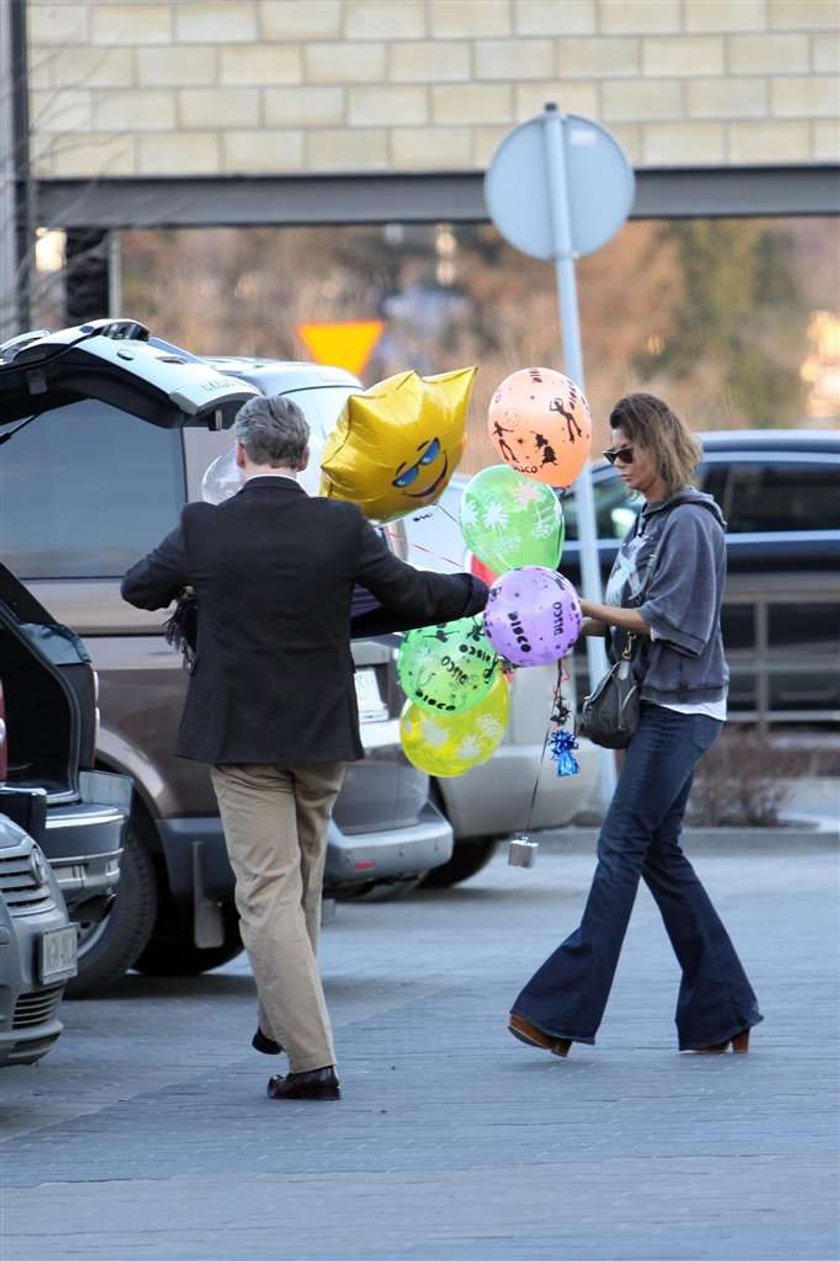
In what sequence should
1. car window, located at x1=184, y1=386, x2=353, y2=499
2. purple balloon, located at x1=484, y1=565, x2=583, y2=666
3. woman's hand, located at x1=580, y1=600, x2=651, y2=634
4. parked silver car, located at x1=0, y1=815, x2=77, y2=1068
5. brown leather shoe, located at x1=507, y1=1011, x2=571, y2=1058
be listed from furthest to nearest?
car window, located at x1=184, y1=386, x2=353, y2=499
brown leather shoe, located at x1=507, y1=1011, x2=571, y2=1058
woman's hand, located at x1=580, y1=600, x2=651, y2=634
purple balloon, located at x1=484, y1=565, x2=583, y2=666
parked silver car, located at x1=0, y1=815, x2=77, y2=1068

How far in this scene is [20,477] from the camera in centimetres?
916

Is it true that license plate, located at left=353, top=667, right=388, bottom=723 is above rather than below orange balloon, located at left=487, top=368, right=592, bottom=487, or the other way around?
below

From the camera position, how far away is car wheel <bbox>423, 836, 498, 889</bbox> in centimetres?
1270

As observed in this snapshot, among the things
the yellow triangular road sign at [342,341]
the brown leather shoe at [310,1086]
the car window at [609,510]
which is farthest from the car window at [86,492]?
the car window at [609,510]

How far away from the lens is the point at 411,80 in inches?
640

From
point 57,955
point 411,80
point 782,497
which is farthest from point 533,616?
point 782,497

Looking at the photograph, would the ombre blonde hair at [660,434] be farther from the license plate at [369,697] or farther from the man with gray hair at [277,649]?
the license plate at [369,697]

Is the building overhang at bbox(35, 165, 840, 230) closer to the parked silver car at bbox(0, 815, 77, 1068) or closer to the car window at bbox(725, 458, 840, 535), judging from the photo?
the car window at bbox(725, 458, 840, 535)

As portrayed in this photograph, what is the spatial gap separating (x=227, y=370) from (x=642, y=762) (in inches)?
86.4

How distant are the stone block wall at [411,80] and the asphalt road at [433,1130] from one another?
717 cm

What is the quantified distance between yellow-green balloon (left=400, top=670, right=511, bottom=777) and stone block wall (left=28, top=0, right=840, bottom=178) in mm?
8804

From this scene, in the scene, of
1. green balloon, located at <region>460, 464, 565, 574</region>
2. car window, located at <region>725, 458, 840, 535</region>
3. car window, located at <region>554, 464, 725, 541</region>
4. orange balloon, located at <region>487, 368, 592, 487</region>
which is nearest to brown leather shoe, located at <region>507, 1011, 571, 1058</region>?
green balloon, located at <region>460, 464, 565, 574</region>

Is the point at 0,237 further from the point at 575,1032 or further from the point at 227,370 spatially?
the point at 575,1032

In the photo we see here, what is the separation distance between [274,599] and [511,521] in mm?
945
